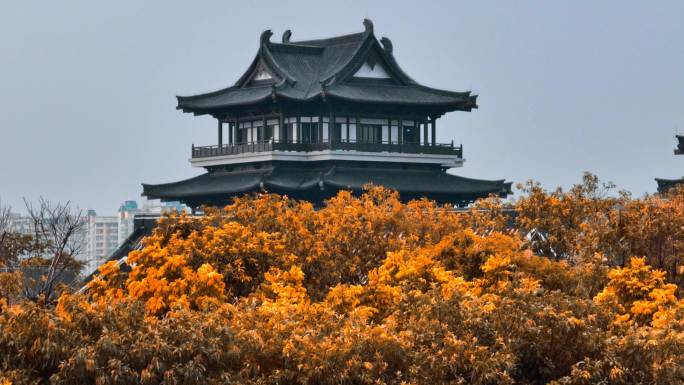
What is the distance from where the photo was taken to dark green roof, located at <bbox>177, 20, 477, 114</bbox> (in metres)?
86.1

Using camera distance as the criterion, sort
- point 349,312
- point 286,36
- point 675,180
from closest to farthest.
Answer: point 349,312, point 675,180, point 286,36

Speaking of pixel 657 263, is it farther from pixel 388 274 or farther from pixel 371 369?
pixel 371 369

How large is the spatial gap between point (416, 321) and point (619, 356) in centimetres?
386

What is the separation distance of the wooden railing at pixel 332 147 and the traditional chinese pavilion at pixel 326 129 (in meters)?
0.05

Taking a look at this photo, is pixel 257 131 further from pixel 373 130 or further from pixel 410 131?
pixel 410 131

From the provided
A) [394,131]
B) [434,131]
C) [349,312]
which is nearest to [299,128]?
[394,131]

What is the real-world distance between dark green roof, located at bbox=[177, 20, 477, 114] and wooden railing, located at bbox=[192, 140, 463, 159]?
6.93 ft

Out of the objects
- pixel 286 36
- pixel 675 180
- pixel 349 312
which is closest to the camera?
pixel 349 312

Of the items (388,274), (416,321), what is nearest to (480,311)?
(416,321)

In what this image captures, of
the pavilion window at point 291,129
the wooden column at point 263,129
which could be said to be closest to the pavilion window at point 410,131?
the pavilion window at point 291,129

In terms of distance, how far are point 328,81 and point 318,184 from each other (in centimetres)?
576

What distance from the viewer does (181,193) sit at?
88.7 meters

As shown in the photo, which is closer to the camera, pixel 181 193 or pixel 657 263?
pixel 657 263

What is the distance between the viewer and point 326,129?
88.7 meters
